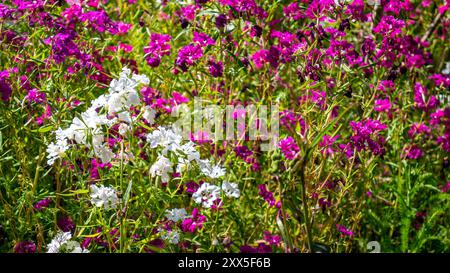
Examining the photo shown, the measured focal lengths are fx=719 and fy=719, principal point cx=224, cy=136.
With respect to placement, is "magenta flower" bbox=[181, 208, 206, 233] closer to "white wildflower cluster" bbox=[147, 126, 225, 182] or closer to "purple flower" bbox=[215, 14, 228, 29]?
"white wildflower cluster" bbox=[147, 126, 225, 182]

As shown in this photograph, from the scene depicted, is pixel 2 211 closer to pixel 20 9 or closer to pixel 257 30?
pixel 20 9

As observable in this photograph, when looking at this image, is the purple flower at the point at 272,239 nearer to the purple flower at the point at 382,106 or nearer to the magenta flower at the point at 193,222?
the magenta flower at the point at 193,222

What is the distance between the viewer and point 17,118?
2.61 metres

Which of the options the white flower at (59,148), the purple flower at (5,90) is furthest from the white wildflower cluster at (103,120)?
the purple flower at (5,90)

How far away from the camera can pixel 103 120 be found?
Result: 89.1 inches

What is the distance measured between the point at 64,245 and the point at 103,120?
0.45m

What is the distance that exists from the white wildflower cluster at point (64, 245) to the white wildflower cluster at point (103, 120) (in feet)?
0.90

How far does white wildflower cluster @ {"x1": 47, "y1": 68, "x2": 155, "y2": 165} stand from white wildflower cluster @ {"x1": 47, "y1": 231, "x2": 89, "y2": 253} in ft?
0.90

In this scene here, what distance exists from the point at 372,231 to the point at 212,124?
1066 millimetres

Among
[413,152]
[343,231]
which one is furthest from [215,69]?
[413,152]

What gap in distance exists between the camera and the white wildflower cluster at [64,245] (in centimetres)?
237

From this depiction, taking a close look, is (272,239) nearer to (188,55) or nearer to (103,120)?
(188,55)

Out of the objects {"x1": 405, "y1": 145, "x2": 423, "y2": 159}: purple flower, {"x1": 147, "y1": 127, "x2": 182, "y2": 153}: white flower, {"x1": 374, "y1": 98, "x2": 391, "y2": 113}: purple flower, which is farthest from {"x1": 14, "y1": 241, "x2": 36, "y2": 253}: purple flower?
{"x1": 405, "y1": 145, "x2": 423, "y2": 159}: purple flower
